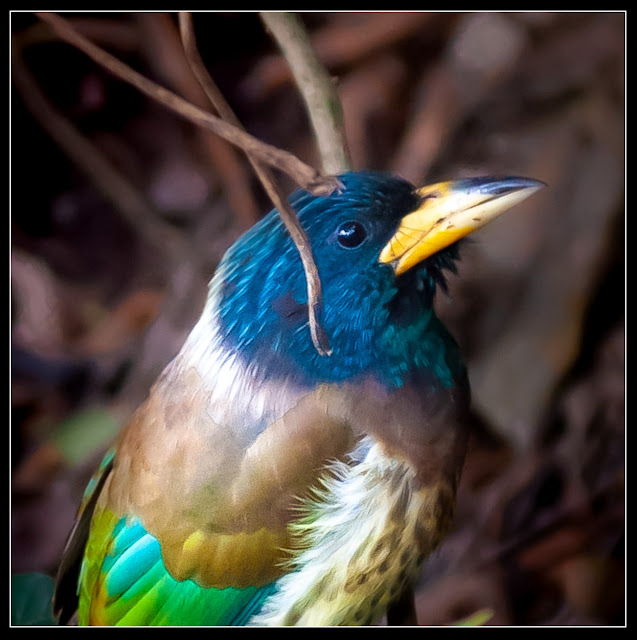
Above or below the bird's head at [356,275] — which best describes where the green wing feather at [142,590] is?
below

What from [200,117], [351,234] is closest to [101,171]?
[200,117]

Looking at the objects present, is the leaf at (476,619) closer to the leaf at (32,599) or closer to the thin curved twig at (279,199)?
the thin curved twig at (279,199)

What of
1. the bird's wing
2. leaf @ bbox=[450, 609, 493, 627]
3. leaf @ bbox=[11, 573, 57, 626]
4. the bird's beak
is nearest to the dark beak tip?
the bird's beak

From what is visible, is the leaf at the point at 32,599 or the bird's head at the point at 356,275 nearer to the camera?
the bird's head at the point at 356,275

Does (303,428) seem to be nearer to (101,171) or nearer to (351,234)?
(351,234)

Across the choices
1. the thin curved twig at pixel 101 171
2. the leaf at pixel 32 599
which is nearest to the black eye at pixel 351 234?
the thin curved twig at pixel 101 171

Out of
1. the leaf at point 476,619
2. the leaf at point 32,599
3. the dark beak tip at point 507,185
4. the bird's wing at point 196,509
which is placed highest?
the dark beak tip at point 507,185
